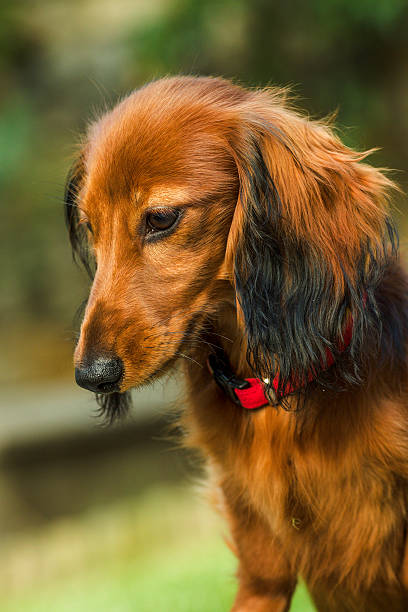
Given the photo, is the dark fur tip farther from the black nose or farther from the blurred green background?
the blurred green background

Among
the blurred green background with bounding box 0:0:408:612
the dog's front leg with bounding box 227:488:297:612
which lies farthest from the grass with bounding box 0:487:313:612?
the dog's front leg with bounding box 227:488:297:612

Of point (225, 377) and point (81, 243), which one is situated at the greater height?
point (81, 243)

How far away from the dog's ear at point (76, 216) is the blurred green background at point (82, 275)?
1.74 meters

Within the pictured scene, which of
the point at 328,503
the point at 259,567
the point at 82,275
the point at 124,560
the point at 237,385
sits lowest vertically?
the point at 124,560

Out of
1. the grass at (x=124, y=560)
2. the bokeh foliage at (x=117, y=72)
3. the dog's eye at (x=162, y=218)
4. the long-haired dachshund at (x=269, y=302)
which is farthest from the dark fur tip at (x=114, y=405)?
the bokeh foliage at (x=117, y=72)

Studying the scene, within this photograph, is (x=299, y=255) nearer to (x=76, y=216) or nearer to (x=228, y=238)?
(x=228, y=238)

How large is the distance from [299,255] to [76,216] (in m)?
0.94

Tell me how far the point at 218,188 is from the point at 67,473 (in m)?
4.40

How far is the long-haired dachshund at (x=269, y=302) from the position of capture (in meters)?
2.27

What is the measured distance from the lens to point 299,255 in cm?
231

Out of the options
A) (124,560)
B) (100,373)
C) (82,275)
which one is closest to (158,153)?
(100,373)

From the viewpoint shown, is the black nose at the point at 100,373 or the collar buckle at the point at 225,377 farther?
the collar buckle at the point at 225,377

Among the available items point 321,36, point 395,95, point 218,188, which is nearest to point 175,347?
point 218,188

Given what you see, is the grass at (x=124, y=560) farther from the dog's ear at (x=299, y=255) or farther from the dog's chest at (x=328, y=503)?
the dog's ear at (x=299, y=255)
